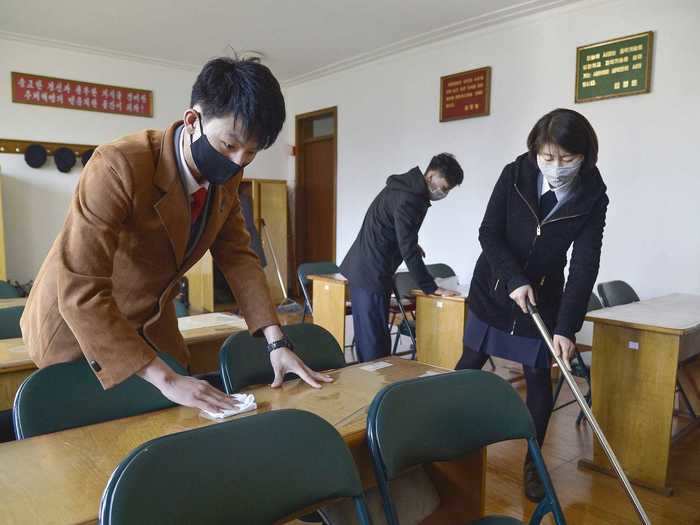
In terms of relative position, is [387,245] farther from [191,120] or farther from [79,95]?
[79,95]

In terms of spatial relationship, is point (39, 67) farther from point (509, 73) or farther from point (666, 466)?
point (666, 466)

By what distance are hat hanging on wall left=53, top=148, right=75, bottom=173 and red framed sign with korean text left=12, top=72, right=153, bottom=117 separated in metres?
0.43

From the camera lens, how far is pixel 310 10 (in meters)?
4.21

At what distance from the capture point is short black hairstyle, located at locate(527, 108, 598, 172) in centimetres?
173

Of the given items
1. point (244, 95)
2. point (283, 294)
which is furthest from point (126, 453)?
point (283, 294)

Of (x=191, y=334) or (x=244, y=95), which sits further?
(x=191, y=334)

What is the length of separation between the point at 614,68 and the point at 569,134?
7.54ft

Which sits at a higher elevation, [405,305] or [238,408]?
[238,408]

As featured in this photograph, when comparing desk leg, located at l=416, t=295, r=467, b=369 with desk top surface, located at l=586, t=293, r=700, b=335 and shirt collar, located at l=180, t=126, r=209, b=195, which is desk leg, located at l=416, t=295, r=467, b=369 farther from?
shirt collar, located at l=180, t=126, r=209, b=195

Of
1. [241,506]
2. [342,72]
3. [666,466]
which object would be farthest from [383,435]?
[342,72]

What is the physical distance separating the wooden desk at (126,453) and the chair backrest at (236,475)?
0.05 m

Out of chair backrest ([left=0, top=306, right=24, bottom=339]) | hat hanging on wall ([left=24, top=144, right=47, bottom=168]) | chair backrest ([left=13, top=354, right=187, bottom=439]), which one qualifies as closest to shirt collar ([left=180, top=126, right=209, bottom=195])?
chair backrest ([left=13, top=354, right=187, bottom=439])

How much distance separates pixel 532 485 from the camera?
204 cm

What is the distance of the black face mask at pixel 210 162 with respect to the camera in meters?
1.12
